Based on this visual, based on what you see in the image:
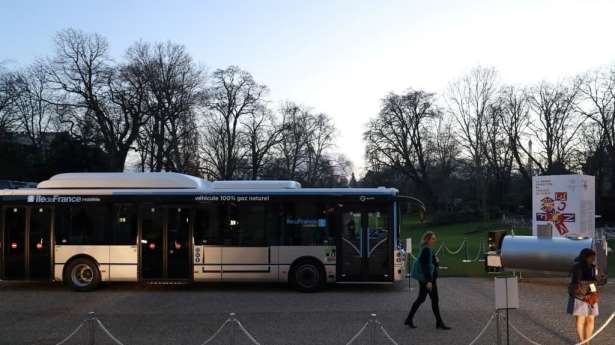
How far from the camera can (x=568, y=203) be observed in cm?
2194

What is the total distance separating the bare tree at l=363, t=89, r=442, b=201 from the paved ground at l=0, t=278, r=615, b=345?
5239 cm

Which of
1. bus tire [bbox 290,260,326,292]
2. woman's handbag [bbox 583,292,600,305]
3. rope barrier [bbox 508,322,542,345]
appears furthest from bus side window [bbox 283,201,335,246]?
woman's handbag [bbox 583,292,600,305]

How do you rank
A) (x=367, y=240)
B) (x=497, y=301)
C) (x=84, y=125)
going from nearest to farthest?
(x=497, y=301), (x=367, y=240), (x=84, y=125)

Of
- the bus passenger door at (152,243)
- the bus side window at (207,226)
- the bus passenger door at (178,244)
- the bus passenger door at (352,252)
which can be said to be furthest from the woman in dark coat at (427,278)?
the bus passenger door at (152,243)

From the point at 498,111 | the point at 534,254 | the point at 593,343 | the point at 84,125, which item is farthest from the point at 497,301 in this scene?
the point at 498,111

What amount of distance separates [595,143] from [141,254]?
159 ft

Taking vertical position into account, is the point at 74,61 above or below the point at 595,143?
above

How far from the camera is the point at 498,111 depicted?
5941 cm

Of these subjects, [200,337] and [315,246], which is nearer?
[200,337]

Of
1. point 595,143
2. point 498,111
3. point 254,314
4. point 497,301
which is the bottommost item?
point 254,314

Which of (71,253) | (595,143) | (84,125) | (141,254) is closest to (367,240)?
(141,254)

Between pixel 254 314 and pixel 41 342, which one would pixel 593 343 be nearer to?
pixel 254 314

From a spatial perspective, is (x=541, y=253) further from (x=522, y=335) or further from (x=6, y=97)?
(x=6, y=97)

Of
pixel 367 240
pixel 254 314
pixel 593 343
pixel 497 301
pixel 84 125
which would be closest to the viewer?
pixel 497 301
